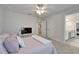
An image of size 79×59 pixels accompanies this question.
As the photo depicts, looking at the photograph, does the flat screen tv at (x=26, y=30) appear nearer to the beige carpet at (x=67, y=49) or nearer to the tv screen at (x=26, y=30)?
the tv screen at (x=26, y=30)

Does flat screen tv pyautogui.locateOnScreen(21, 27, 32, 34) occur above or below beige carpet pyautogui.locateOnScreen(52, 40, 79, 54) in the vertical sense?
above

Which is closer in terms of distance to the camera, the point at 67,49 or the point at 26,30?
the point at 67,49

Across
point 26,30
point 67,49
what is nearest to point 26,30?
point 26,30

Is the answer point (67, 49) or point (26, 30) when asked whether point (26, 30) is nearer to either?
point (26, 30)

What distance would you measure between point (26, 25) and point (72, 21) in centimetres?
466

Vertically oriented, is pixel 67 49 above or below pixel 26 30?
below

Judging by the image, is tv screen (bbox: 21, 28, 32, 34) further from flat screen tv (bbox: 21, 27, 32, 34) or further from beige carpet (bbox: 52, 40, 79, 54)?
beige carpet (bbox: 52, 40, 79, 54)

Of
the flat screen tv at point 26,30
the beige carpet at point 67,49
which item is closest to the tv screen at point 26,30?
the flat screen tv at point 26,30

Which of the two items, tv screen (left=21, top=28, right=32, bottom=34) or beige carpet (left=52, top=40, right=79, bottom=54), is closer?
beige carpet (left=52, top=40, right=79, bottom=54)

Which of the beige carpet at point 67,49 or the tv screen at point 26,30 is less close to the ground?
the tv screen at point 26,30

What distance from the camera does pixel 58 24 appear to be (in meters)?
6.23

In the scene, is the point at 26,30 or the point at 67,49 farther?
the point at 26,30

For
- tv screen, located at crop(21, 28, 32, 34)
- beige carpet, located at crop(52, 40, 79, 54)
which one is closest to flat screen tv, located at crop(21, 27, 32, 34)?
tv screen, located at crop(21, 28, 32, 34)
